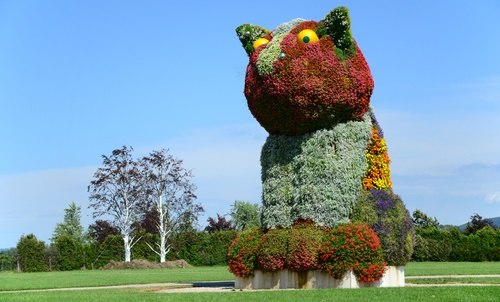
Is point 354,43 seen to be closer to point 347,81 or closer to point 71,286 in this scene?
point 347,81

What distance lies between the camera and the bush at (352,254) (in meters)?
17.7

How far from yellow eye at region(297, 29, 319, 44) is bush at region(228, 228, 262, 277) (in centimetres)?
540

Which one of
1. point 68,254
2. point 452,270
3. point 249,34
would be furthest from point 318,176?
point 68,254

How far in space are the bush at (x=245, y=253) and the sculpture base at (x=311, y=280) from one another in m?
0.26

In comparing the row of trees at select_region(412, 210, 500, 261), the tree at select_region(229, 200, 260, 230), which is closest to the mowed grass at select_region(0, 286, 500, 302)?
the row of trees at select_region(412, 210, 500, 261)

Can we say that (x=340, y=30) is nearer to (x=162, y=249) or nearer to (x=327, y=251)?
(x=327, y=251)

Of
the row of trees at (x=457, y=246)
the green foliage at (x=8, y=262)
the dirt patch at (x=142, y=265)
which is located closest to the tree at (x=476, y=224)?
the row of trees at (x=457, y=246)

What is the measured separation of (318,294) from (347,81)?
19.8 feet

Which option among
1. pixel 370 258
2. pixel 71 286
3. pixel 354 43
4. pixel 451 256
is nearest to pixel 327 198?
pixel 370 258

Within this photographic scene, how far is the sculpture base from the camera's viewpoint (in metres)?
17.9

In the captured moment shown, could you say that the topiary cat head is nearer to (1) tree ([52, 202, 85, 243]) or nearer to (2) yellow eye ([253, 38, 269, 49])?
(2) yellow eye ([253, 38, 269, 49])

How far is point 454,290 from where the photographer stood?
14.7 m

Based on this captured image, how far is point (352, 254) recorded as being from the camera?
1770 cm

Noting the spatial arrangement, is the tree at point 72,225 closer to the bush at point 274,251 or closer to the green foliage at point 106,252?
the green foliage at point 106,252
